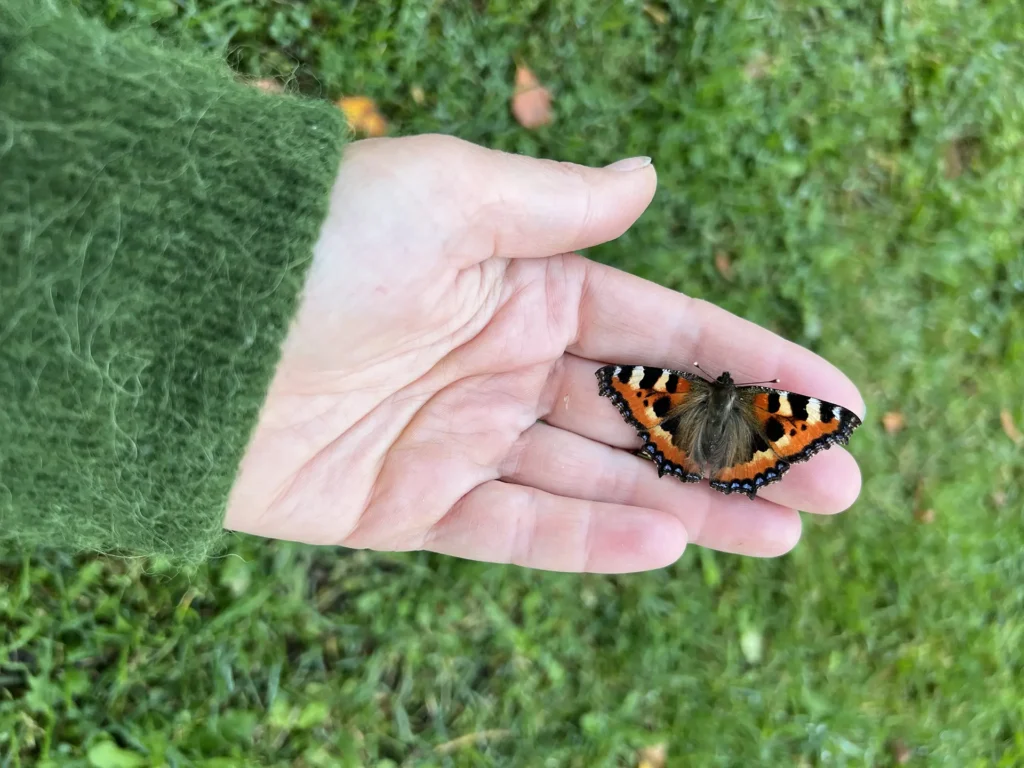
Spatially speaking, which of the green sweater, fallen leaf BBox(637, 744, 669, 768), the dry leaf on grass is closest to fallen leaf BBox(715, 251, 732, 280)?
the dry leaf on grass

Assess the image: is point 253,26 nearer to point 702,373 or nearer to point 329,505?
point 329,505

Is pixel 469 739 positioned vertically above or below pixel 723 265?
below

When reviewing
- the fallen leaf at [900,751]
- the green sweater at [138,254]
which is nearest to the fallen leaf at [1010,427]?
the fallen leaf at [900,751]

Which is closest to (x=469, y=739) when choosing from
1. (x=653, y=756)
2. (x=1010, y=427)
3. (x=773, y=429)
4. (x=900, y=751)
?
(x=653, y=756)

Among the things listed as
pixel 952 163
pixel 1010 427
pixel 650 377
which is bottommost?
pixel 1010 427

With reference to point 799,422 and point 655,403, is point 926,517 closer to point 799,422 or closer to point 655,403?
point 799,422

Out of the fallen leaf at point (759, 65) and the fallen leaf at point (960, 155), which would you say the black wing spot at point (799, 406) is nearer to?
the fallen leaf at point (759, 65)
